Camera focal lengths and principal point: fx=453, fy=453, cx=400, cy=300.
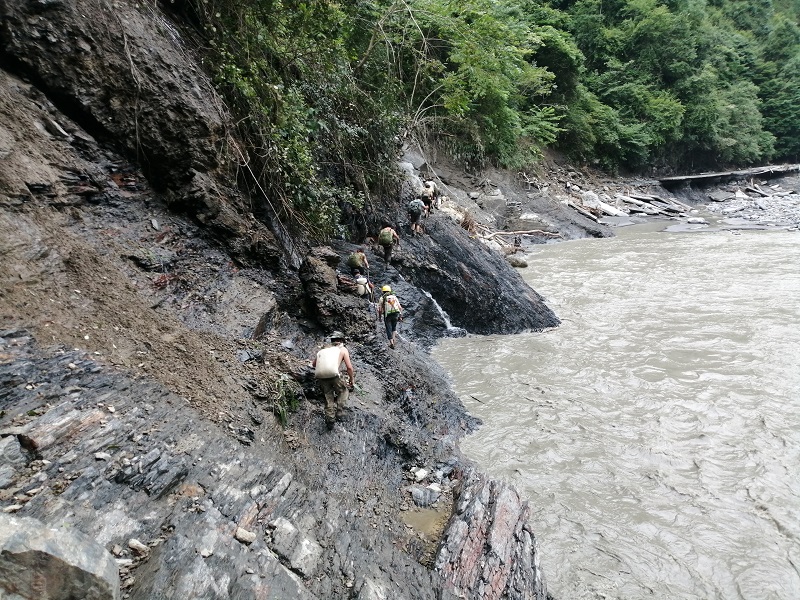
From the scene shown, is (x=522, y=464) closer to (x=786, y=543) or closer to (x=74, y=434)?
(x=786, y=543)

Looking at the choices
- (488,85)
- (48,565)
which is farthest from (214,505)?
(488,85)

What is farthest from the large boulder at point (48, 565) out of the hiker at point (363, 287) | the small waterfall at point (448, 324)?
the small waterfall at point (448, 324)

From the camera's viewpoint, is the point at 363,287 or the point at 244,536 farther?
the point at 363,287

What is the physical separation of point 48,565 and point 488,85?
20784 millimetres

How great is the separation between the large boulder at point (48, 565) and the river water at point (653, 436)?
365cm

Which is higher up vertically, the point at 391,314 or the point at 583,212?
the point at 391,314

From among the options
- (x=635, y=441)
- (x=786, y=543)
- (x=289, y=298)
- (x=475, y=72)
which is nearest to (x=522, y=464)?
(x=635, y=441)

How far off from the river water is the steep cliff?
724 millimetres

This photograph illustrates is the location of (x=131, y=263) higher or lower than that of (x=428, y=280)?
higher

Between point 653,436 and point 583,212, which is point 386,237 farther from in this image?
point 583,212

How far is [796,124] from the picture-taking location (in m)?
41.9

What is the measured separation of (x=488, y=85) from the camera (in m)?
19.2

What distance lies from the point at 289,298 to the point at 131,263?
2.19 meters

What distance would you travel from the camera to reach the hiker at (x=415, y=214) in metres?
10.7
